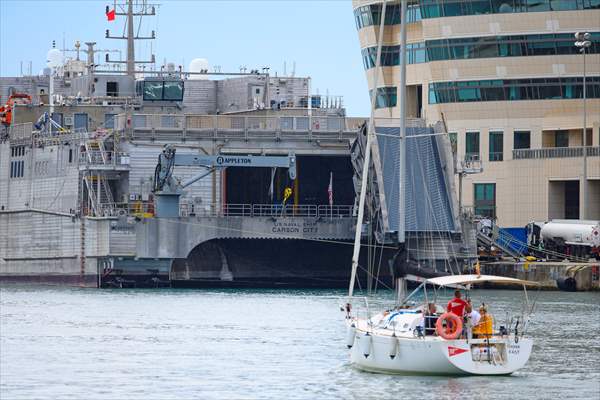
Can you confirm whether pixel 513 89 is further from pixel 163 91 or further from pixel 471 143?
pixel 163 91

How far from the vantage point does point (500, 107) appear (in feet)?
394

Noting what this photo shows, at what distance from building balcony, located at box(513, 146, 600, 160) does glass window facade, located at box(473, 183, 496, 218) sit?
262 cm

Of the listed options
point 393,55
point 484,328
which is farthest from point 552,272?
point 484,328

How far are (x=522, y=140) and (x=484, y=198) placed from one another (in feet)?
14.5

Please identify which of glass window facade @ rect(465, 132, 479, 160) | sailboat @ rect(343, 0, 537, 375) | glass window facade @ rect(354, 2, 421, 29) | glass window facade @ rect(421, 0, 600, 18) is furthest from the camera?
glass window facade @ rect(354, 2, 421, 29)

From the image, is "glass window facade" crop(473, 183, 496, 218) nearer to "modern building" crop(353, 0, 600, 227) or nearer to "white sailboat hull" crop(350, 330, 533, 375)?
"modern building" crop(353, 0, 600, 227)

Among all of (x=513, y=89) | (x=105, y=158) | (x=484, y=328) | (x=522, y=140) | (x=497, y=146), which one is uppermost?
(x=513, y=89)

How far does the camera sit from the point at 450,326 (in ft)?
169

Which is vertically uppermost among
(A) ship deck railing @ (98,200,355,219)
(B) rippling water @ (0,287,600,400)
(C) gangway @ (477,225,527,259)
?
(A) ship deck railing @ (98,200,355,219)

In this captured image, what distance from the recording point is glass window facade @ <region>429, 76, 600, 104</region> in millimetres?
117438

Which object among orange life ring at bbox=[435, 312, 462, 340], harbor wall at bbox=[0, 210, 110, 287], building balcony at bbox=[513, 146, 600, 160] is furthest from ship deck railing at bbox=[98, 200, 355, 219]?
orange life ring at bbox=[435, 312, 462, 340]

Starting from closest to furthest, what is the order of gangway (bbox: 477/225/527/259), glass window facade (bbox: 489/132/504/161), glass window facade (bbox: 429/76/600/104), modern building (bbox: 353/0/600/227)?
1. gangway (bbox: 477/225/527/259)
2. modern building (bbox: 353/0/600/227)
3. glass window facade (bbox: 429/76/600/104)
4. glass window facade (bbox: 489/132/504/161)

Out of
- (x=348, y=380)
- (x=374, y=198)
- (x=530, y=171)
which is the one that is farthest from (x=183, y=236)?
(x=348, y=380)

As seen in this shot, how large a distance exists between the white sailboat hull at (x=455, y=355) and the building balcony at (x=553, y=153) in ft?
210
